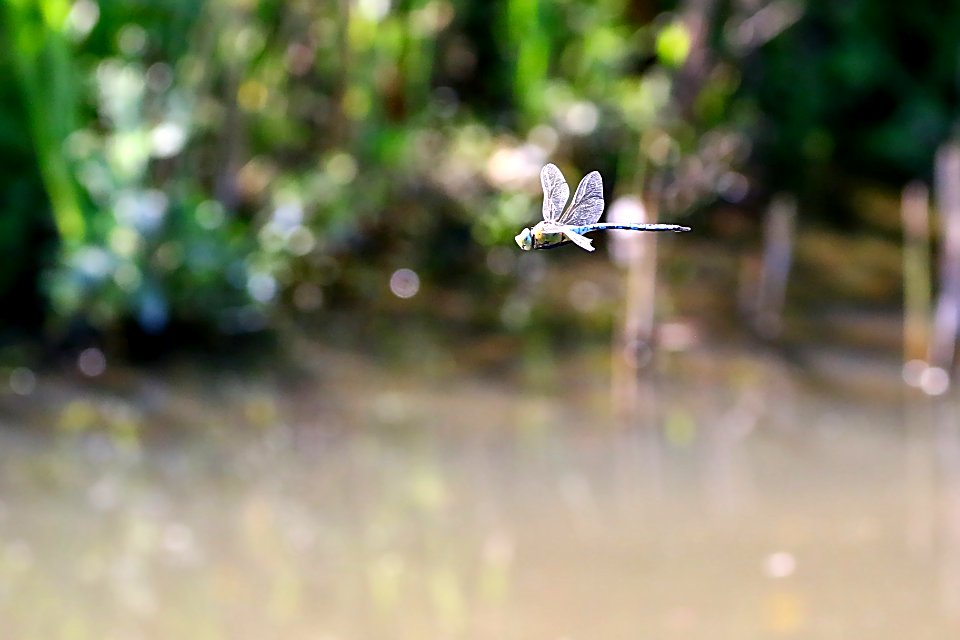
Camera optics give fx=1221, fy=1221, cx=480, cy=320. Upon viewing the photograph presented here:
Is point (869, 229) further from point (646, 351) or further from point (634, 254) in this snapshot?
point (646, 351)

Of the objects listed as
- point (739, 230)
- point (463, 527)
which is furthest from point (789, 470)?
point (739, 230)

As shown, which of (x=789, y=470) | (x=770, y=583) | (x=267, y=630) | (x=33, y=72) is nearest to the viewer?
(x=267, y=630)

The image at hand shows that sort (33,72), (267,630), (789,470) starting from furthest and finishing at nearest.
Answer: (33,72)
(789,470)
(267,630)

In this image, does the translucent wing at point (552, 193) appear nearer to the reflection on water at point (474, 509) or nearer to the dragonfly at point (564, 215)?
the dragonfly at point (564, 215)

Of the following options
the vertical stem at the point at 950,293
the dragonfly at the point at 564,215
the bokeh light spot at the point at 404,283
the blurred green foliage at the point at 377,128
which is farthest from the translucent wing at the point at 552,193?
the bokeh light spot at the point at 404,283

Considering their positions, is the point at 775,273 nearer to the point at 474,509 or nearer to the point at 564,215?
the point at 474,509

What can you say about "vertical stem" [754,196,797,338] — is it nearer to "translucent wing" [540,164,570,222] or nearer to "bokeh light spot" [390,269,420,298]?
"bokeh light spot" [390,269,420,298]

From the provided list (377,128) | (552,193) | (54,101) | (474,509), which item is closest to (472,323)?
(377,128)
